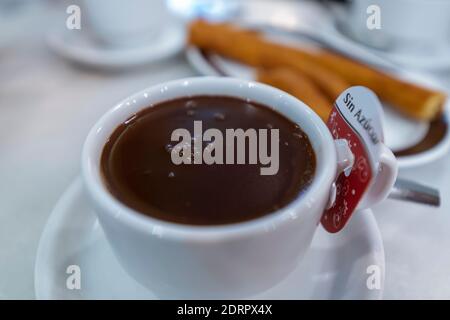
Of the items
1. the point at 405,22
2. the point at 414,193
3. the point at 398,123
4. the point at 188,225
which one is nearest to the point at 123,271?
the point at 188,225

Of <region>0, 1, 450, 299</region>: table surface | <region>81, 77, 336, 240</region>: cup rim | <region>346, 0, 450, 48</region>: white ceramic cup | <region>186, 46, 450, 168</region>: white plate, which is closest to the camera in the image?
<region>81, 77, 336, 240</region>: cup rim

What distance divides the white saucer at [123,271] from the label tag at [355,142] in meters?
0.04

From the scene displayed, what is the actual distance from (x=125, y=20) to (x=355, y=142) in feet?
2.27

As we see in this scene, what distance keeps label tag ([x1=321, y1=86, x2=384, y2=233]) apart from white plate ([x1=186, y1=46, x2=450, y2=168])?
0.25 metres

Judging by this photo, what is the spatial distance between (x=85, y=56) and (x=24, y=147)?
0.29m

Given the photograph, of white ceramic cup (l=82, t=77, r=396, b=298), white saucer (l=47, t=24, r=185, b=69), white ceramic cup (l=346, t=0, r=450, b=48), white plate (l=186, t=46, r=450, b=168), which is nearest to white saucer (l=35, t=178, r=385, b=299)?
white ceramic cup (l=82, t=77, r=396, b=298)

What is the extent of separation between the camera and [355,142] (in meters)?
0.49

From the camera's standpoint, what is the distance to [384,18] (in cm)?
102

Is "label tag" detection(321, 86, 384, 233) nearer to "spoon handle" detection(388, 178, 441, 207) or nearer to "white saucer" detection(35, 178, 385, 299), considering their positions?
"white saucer" detection(35, 178, 385, 299)

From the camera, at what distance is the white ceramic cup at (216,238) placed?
431 mm

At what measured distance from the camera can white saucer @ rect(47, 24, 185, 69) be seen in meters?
1.01

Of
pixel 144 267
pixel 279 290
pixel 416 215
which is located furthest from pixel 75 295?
pixel 416 215

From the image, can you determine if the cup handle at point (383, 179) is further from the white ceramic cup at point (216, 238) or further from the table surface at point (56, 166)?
the table surface at point (56, 166)

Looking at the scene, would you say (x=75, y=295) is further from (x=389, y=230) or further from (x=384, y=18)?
(x=384, y=18)
